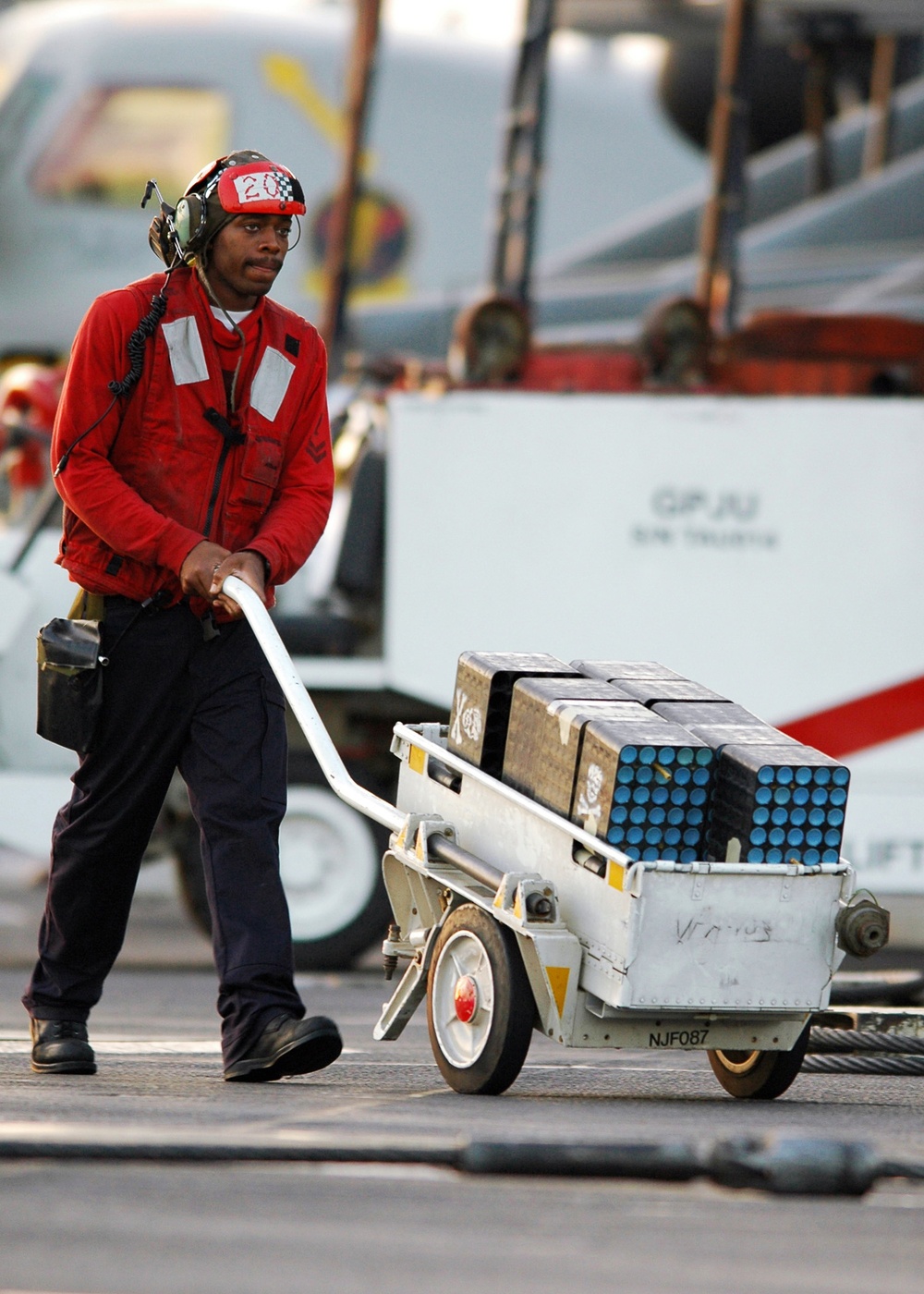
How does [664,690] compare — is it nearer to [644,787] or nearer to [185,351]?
[644,787]

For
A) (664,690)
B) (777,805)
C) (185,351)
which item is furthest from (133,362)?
(777,805)

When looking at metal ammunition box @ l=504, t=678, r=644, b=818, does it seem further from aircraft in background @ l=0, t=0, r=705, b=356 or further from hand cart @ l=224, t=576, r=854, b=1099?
aircraft in background @ l=0, t=0, r=705, b=356

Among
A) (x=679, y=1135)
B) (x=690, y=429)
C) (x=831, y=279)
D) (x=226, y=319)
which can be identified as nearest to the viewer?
(x=679, y=1135)

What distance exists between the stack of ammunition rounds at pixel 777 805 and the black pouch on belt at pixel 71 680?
144 centimetres

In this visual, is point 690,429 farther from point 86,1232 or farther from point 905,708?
point 86,1232

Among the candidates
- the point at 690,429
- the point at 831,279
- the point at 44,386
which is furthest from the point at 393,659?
the point at 831,279

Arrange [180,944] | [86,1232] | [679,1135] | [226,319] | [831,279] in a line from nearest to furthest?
[86,1232], [679,1135], [226,319], [180,944], [831,279]

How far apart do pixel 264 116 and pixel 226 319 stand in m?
16.5

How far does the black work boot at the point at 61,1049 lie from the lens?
571cm

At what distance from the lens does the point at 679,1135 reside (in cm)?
480

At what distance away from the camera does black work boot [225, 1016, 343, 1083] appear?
5.49m

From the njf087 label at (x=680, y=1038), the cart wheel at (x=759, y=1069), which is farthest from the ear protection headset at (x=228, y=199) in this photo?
the cart wheel at (x=759, y=1069)

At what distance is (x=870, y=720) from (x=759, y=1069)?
12.7 feet

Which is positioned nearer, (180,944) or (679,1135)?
(679,1135)
